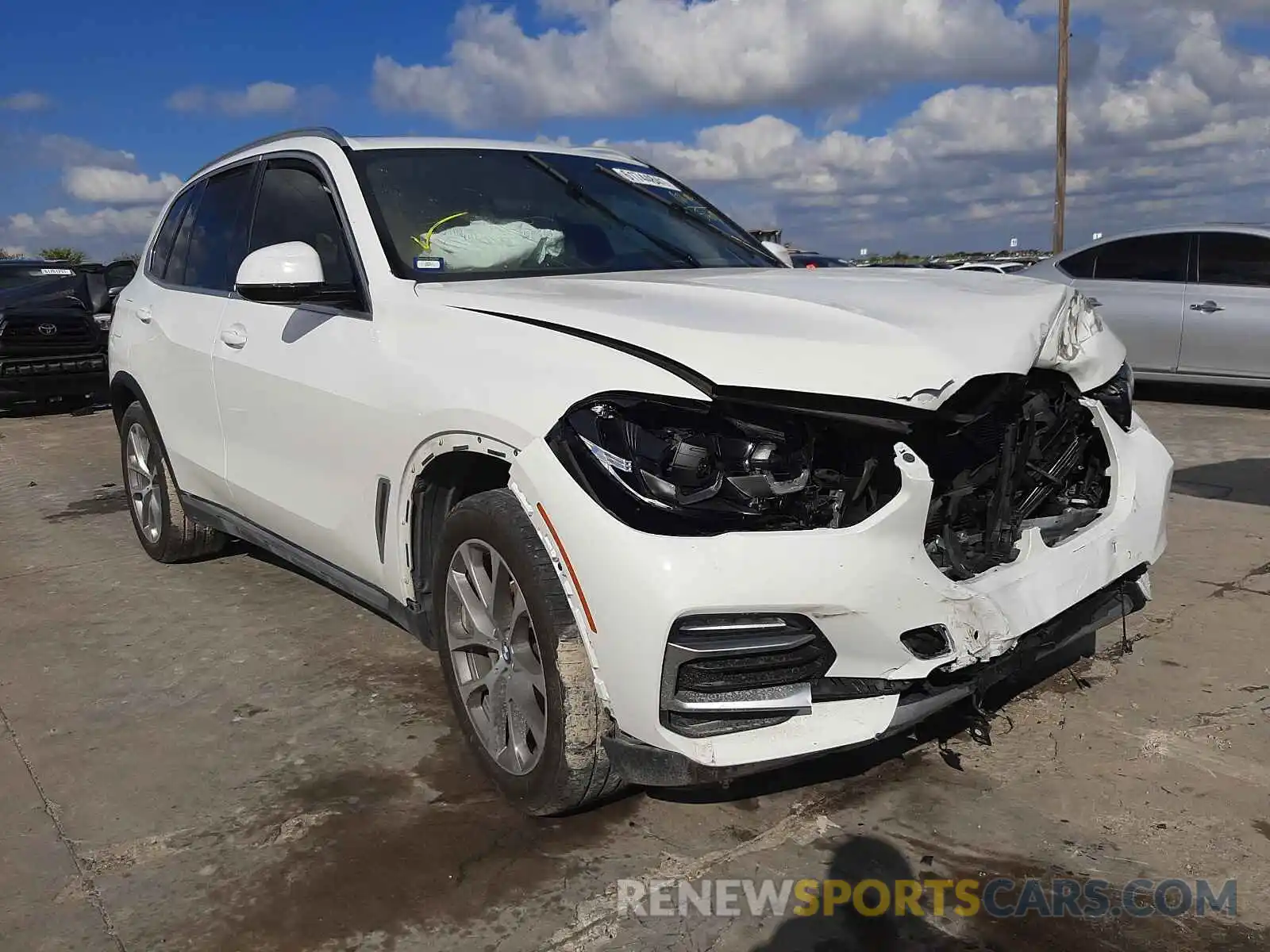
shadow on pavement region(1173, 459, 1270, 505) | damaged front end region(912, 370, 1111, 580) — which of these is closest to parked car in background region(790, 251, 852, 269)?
shadow on pavement region(1173, 459, 1270, 505)

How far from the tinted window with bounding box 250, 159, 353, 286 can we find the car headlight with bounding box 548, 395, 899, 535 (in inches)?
51.7

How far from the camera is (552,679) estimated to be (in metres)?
2.42

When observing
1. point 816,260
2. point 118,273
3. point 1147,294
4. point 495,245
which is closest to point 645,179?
point 495,245

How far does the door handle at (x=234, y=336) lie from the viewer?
383 centimetres

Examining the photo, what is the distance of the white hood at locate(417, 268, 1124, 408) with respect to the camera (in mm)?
2314

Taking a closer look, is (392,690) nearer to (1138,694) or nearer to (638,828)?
(638,828)

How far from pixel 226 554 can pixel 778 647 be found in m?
3.99

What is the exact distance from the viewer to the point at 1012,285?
2.99 metres

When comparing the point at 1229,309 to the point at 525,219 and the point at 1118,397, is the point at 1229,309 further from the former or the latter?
the point at 525,219

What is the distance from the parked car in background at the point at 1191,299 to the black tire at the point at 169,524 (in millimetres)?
6670

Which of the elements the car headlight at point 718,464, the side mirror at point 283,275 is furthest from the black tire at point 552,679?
the side mirror at point 283,275

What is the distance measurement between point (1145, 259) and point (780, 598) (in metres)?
8.46

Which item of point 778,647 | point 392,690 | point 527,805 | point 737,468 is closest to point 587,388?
point 737,468

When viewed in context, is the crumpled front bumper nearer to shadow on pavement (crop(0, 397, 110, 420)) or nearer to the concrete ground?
the concrete ground
